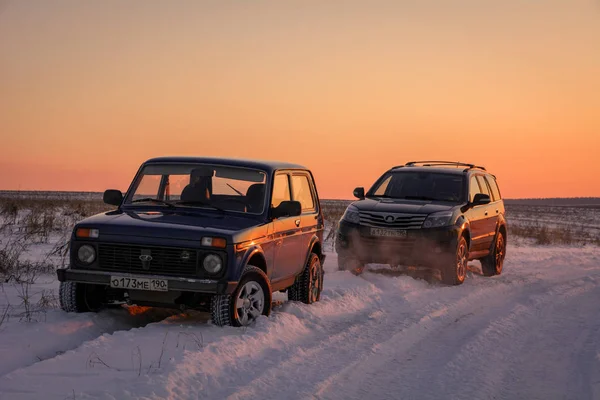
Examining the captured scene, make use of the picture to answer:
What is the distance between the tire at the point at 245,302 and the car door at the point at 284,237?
52 cm

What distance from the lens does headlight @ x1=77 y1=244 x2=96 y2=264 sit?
27.0ft

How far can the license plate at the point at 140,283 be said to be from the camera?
7.94 m

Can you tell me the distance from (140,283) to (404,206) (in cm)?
680

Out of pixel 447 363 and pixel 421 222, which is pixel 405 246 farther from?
pixel 447 363

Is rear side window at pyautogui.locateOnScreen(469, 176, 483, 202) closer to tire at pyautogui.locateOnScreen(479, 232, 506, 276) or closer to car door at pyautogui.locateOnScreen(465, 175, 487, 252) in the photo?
car door at pyautogui.locateOnScreen(465, 175, 487, 252)

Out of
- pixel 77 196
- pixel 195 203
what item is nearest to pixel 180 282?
pixel 195 203

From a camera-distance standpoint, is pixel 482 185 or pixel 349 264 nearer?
pixel 349 264

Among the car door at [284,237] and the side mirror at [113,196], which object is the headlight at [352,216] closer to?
the car door at [284,237]

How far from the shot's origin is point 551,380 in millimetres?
6758

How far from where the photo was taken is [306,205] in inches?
415

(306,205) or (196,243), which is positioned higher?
(306,205)

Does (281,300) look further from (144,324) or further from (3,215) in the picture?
(3,215)

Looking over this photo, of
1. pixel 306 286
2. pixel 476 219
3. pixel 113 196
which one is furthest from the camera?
pixel 476 219

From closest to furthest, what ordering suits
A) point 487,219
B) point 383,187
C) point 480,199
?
1. point 480,199
2. point 383,187
3. point 487,219
